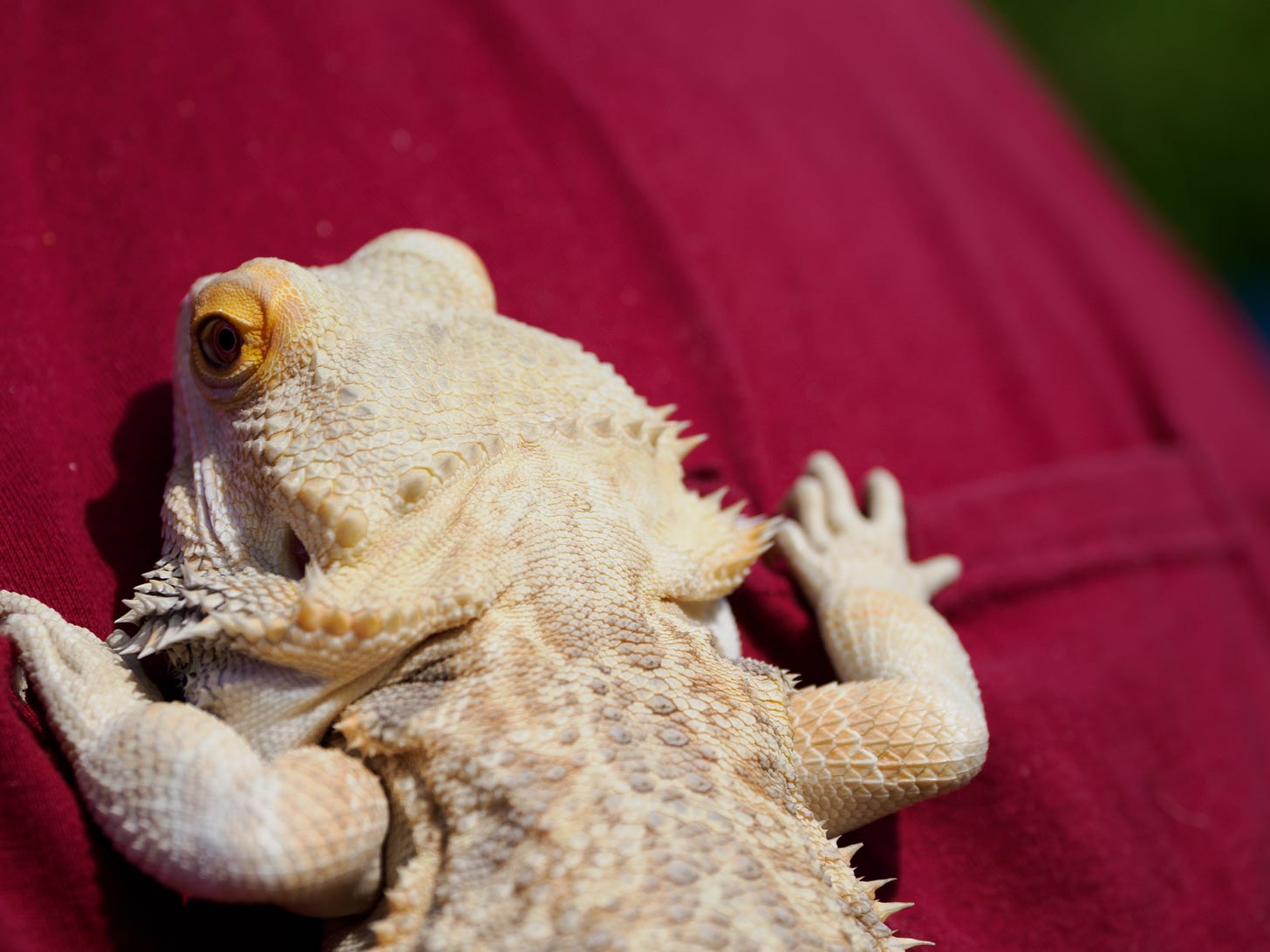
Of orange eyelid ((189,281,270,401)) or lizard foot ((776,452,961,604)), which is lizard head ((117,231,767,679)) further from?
lizard foot ((776,452,961,604))

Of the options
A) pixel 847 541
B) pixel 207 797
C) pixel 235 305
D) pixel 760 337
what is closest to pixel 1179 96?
pixel 760 337

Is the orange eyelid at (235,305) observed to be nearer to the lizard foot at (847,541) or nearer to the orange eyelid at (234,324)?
the orange eyelid at (234,324)

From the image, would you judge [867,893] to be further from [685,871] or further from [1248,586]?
[1248,586]

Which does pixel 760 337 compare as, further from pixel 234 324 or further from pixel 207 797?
pixel 207 797

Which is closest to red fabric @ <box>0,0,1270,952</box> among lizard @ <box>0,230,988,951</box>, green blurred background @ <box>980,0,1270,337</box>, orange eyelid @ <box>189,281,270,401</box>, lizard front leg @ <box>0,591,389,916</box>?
lizard front leg @ <box>0,591,389,916</box>

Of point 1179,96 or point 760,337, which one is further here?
point 1179,96

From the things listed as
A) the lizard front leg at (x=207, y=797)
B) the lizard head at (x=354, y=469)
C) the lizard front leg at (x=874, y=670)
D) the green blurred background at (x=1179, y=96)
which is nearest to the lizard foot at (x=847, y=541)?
the lizard front leg at (x=874, y=670)

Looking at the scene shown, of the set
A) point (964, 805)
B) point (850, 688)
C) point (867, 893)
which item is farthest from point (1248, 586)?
point (867, 893)
